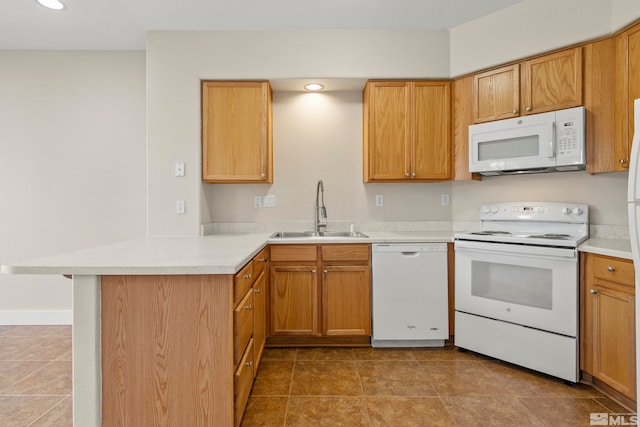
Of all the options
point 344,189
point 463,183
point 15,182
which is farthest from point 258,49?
point 15,182

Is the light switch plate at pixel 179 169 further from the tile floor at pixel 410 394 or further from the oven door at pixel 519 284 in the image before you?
the oven door at pixel 519 284

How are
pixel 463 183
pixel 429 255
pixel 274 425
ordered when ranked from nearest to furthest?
pixel 274 425 → pixel 429 255 → pixel 463 183

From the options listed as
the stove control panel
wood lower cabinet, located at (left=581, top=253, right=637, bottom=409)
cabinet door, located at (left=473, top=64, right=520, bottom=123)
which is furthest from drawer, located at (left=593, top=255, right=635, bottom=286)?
cabinet door, located at (left=473, top=64, right=520, bottom=123)

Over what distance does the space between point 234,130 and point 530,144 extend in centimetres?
234

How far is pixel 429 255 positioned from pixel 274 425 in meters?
1.64

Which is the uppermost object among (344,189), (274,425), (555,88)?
(555,88)

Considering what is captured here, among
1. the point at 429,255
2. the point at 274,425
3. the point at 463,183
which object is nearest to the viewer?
the point at 274,425

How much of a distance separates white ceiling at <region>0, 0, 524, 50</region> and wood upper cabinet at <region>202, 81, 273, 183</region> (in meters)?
0.50

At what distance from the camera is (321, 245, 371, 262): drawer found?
9.13 feet

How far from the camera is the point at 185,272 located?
1.47 metres

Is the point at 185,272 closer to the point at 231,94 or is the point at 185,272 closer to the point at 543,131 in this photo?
the point at 231,94

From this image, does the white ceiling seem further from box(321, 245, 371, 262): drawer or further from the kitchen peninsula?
the kitchen peninsula

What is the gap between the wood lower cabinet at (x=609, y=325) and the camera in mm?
1906

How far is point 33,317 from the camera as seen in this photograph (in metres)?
3.34
